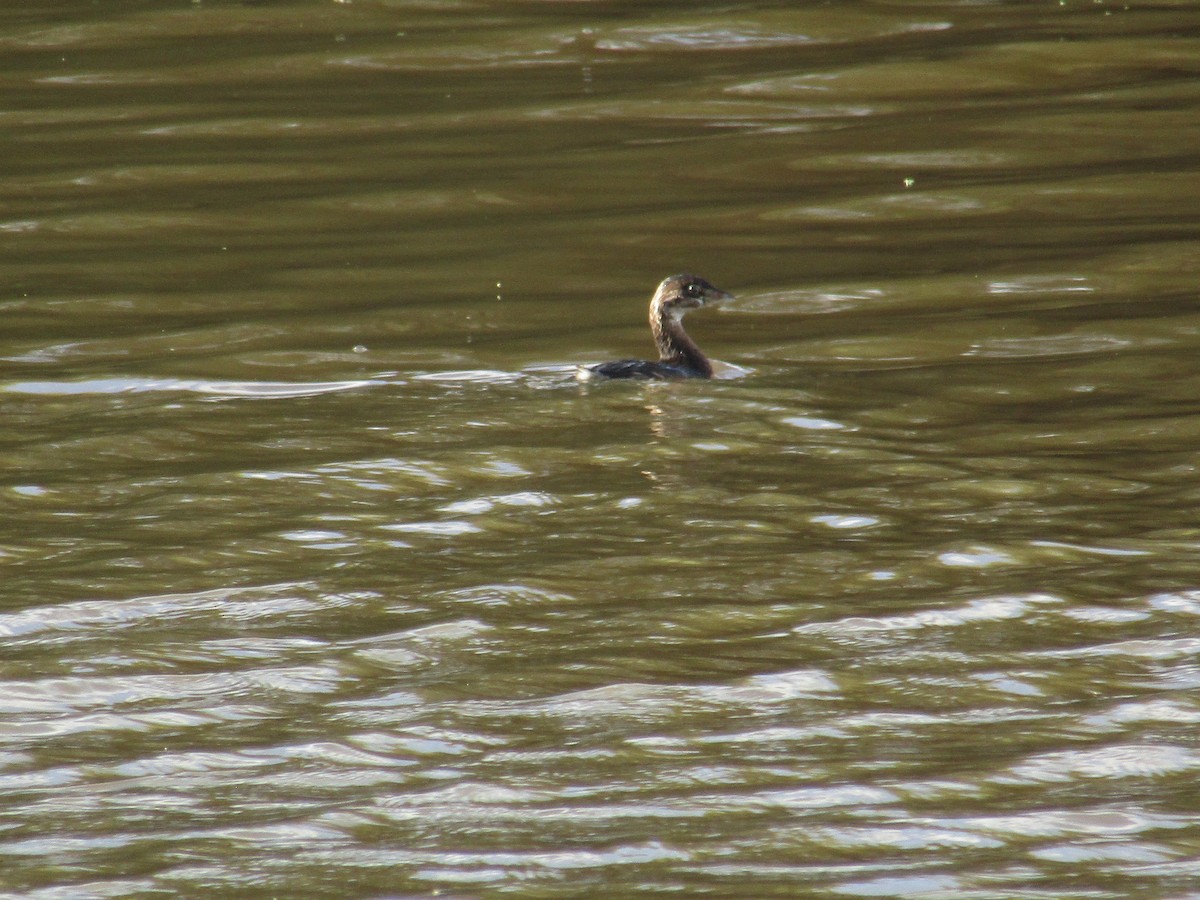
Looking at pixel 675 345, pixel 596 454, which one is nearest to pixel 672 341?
pixel 675 345

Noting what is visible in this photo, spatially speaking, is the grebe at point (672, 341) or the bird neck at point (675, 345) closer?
the grebe at point (672, 341)

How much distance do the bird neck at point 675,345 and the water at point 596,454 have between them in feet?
1.10

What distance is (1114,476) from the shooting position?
8398 millimetres

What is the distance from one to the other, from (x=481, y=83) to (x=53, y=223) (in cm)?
444

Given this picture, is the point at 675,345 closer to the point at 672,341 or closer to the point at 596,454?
the point at 672,341

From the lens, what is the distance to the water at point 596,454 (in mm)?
5027

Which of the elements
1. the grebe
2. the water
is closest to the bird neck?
the grebe

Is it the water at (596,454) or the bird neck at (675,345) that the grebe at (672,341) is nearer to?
the bird neck at (675,345)

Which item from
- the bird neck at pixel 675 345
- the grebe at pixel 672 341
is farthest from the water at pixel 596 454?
the bird neck at pixel 675 345

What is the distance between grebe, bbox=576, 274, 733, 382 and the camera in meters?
10.3

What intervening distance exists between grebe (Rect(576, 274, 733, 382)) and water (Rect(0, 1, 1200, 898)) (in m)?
0.15

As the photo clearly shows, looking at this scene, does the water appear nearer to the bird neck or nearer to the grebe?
the grebe

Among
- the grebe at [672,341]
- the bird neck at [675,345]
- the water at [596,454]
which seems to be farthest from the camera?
the bird neck at [675,345]

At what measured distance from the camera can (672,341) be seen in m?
10.9
